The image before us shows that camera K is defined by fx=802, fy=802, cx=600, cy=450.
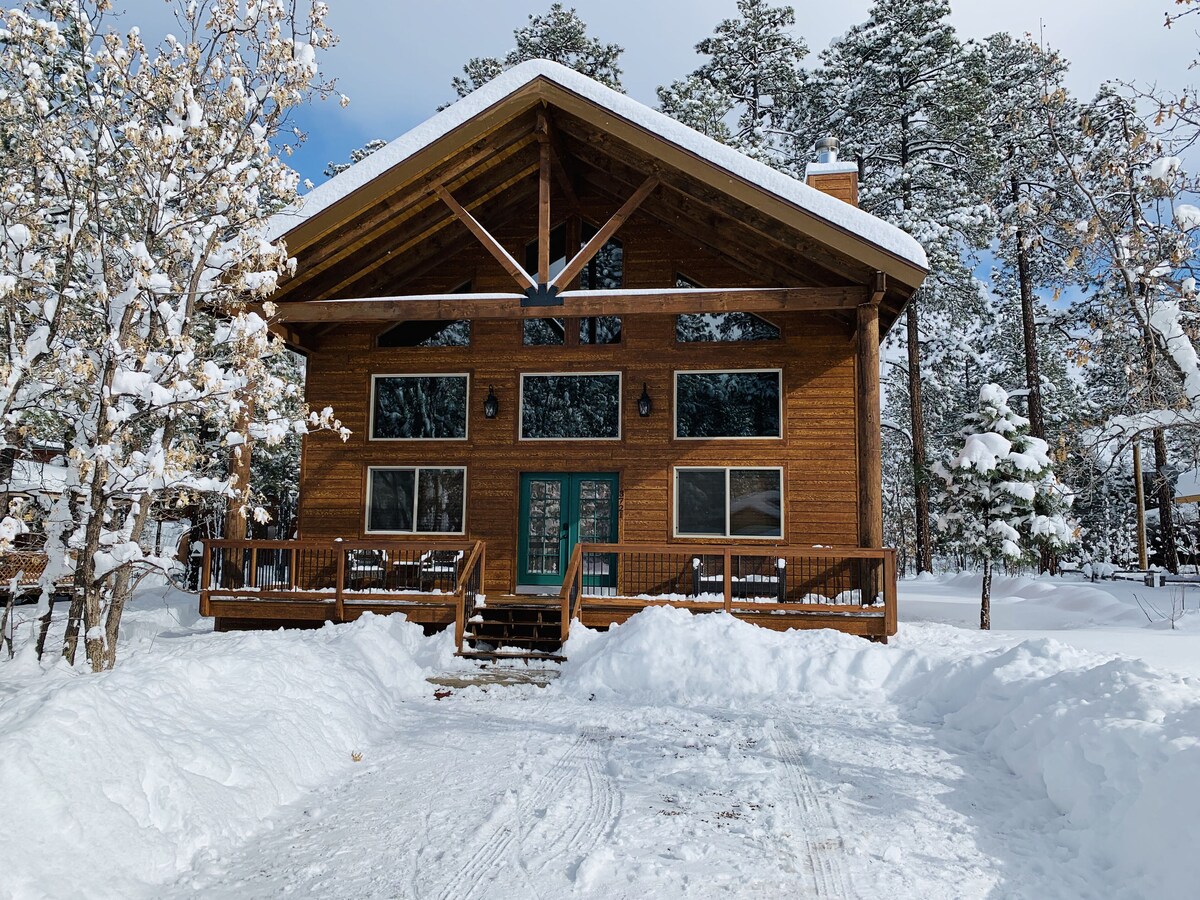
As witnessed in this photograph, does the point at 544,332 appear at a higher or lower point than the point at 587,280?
lower

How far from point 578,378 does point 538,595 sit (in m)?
3.22

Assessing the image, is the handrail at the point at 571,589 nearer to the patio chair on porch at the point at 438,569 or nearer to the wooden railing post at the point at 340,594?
the patio chair on porch at the point at 438,569

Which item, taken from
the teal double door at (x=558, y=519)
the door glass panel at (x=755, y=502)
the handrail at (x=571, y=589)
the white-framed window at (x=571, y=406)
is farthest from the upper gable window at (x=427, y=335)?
the door glass panel at (x=755, y=502)

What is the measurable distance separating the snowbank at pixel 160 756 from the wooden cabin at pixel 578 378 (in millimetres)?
3683

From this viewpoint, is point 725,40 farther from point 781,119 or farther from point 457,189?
point 457,189

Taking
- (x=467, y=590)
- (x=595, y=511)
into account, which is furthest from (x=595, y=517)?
(x=467, y=590)

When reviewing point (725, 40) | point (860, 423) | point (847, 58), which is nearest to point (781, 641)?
point (860, 423)

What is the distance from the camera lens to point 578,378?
11922 millimetres

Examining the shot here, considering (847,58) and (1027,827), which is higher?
(847,58)

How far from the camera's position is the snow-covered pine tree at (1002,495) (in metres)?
13.1

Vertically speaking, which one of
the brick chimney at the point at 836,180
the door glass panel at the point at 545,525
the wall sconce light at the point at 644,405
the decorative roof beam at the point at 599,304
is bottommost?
the door glass panel at the point at 545,525

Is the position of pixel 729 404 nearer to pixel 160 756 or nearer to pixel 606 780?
pixel 606 780

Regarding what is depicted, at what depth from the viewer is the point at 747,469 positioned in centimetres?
1133

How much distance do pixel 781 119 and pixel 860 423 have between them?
18949 mm
